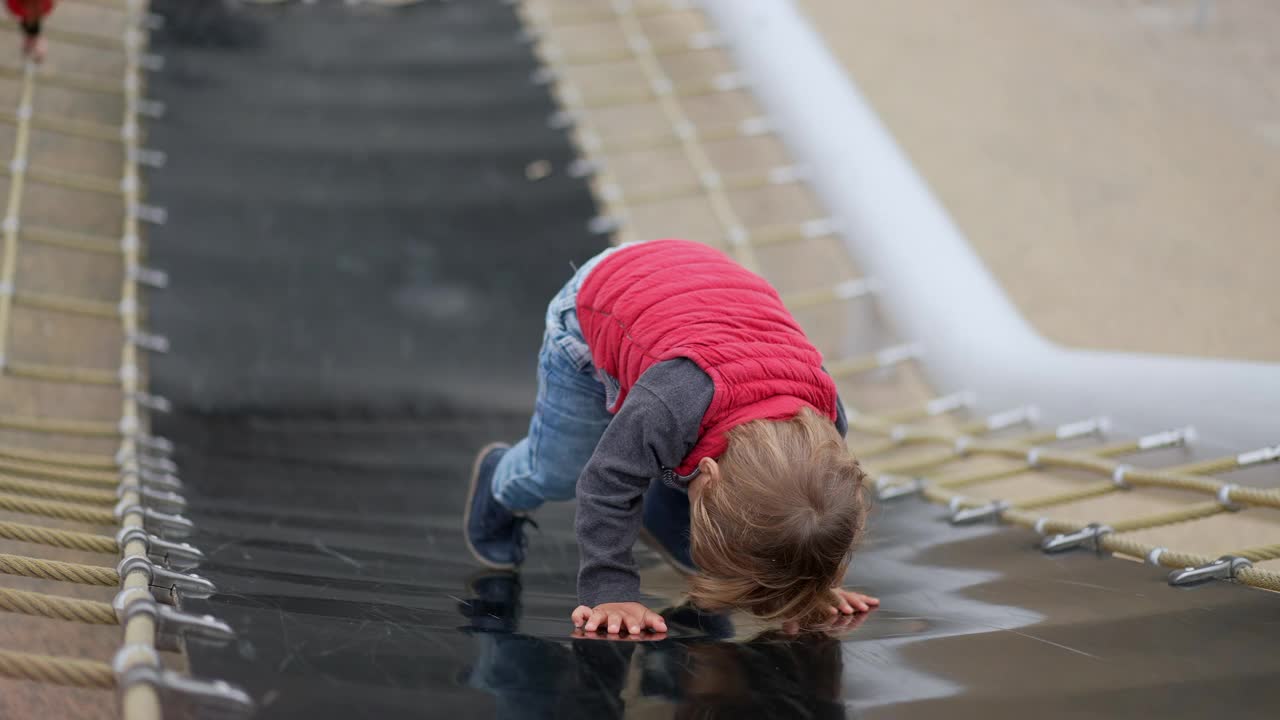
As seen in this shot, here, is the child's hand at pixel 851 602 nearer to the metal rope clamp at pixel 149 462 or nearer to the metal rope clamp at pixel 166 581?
the metal rope clamp at pixel 166 581

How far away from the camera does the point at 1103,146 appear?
280cm

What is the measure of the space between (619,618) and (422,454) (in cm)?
70

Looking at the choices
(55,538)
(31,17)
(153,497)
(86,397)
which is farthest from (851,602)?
(31,17)

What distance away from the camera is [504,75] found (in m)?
2.10

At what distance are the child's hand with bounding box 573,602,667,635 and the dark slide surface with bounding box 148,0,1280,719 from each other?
0.07 ft

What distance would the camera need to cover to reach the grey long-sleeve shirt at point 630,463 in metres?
0.76

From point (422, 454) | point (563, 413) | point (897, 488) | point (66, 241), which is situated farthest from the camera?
point (66, 241)

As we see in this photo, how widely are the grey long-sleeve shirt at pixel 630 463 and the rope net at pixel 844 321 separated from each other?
36cm

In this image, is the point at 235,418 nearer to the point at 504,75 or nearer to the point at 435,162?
the point at 435,162

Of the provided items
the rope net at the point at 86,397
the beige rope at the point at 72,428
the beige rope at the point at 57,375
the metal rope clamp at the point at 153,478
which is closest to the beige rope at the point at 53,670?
the rope net at the point at 86,397

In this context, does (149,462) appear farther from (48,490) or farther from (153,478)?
(48,490)

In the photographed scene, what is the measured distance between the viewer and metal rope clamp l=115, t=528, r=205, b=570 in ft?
2.71

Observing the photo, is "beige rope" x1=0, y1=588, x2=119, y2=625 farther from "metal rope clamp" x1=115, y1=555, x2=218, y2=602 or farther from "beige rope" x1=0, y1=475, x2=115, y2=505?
"beige rope" x1=0, y1=475, x2=115, y2=505

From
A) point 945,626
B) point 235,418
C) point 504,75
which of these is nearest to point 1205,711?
point 945,626
